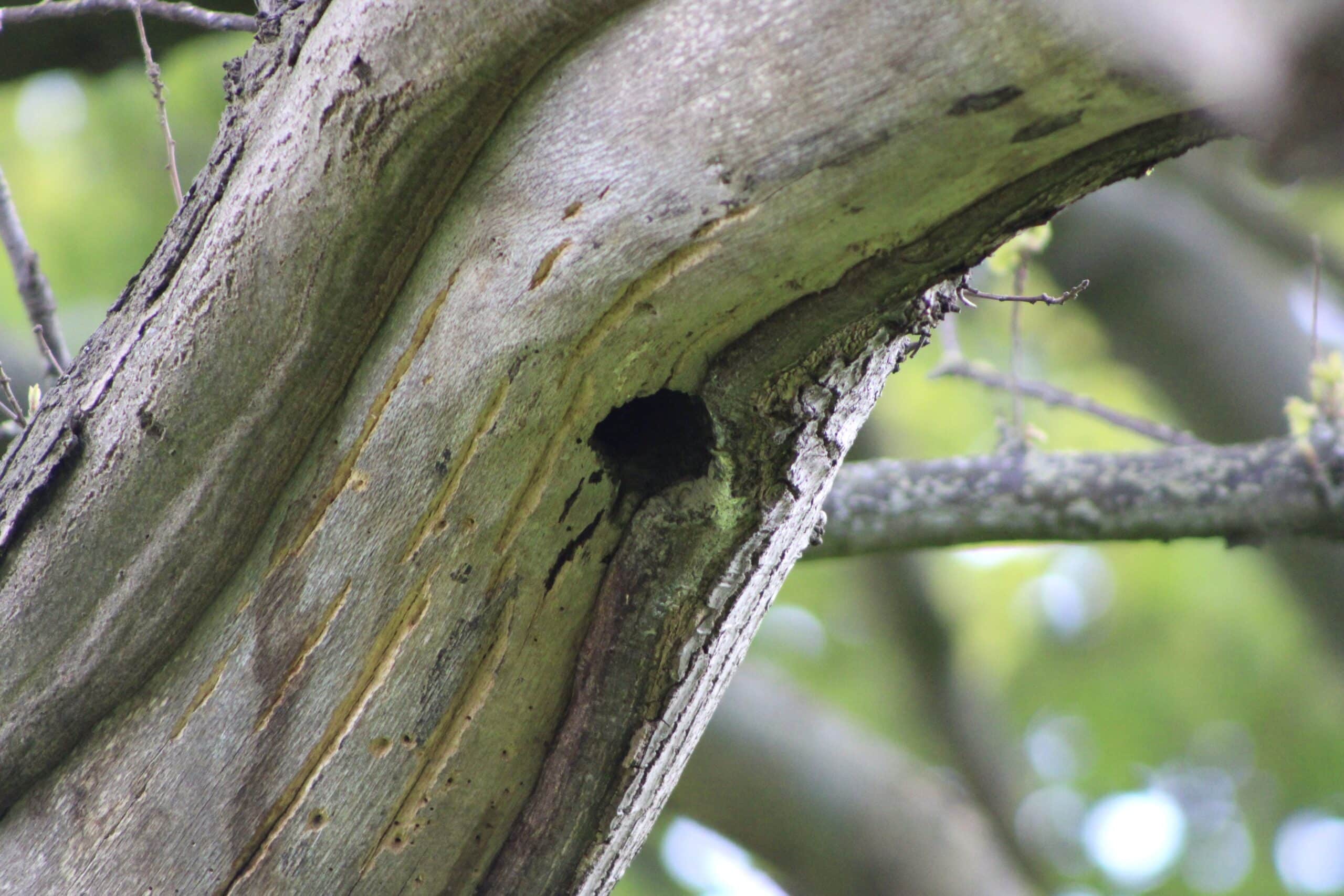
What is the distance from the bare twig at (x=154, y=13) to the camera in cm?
140

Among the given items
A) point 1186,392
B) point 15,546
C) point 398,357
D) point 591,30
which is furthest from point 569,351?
point 1186,392

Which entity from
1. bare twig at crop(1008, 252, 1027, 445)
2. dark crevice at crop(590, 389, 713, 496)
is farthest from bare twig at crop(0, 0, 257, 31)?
bare twig at crop(1008, 252, 1027, 445)

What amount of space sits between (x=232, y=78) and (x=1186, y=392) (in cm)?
395

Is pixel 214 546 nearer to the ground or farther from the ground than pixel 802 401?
nearer to the ground

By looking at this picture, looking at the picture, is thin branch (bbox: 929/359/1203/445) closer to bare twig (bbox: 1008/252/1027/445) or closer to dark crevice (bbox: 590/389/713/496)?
bare twig (bbox: 1008/252/1027/445)

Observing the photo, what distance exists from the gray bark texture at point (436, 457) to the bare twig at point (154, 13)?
23 centimetres

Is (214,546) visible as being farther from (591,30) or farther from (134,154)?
(134,154)

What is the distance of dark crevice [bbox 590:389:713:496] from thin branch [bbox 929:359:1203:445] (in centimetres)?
152

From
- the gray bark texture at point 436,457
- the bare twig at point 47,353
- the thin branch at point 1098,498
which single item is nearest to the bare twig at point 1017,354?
the thin branch at point 1098,498

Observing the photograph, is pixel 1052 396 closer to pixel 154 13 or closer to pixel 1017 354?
pixel 1017 354

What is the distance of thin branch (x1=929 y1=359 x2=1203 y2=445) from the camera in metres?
2.67

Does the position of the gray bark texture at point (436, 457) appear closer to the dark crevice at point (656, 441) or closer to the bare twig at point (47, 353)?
the dark crevice at point (656, 441)

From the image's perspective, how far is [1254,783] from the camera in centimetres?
548

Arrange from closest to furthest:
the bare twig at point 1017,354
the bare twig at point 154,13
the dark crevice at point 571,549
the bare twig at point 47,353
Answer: the dark crevice at point 571,549, the bare twig at point 154,13, the bare twig at point 47,353, the bare twig at point 1017,354
